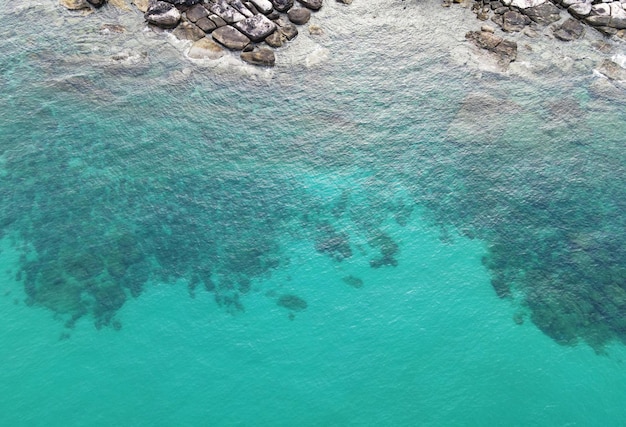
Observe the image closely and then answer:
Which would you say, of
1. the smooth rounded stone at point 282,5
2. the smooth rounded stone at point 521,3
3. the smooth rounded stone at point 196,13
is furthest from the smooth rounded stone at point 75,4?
the smooth rounded stone at point 521,3

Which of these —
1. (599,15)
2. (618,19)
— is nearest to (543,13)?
(599,15)

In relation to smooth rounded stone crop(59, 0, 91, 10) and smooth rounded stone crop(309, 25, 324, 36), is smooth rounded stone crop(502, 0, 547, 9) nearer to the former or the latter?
smooth rounded stone crop(309, 25, 324, 36)

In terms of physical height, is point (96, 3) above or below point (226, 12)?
below

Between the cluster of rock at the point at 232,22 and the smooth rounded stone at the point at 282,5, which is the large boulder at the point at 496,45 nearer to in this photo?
the cluster of rock at the point at 232,22

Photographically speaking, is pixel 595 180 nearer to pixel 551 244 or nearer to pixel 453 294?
pixel 551 244

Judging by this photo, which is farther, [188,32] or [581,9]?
[581,9]

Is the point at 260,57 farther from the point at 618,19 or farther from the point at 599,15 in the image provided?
the point at 618,19

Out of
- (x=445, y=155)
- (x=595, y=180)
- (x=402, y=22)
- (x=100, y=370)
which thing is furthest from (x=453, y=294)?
(x=402, y=22)
